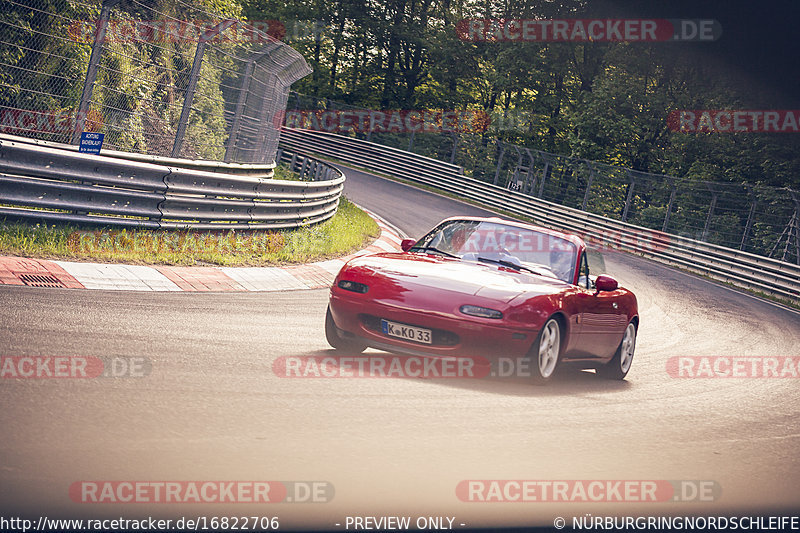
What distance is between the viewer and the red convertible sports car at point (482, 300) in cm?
703

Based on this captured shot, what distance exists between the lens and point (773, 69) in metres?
24.8

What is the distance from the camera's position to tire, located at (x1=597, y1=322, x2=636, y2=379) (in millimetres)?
9250

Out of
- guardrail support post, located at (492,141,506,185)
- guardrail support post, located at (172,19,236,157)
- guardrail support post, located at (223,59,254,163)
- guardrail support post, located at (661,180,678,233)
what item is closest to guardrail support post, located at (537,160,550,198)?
guardrail support post, located at (492,141,506,185)

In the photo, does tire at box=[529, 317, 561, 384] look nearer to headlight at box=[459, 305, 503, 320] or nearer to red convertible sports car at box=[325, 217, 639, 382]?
red convertible sports car at box=[325, 217, 639, 382]

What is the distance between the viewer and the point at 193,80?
532 inches

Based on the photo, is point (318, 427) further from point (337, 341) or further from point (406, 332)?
point (337, 341)

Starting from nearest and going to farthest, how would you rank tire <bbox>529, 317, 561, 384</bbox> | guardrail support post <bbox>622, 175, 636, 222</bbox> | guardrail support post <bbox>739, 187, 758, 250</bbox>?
tire <bbox>529, 317, 561, 384</bbox> < guardrail support post <bbox>739, 187, 758, 250</bbox> < guardrail support post <bbox>622, 175, 636, 222</bbox>

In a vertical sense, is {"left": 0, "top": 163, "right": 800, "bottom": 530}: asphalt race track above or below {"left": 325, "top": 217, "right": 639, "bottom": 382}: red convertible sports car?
below

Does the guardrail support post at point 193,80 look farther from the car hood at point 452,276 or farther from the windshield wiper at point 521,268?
the windshield wiper at point 521,268

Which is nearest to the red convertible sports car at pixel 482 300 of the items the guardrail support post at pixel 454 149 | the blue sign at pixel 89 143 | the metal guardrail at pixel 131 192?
the metal guardrail at pixel 131 192

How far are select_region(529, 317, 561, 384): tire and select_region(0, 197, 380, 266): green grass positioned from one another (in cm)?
531

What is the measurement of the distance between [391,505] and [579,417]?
2.76 meters

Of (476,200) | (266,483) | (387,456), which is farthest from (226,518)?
(476,200)

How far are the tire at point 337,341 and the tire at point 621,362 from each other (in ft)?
8.94
